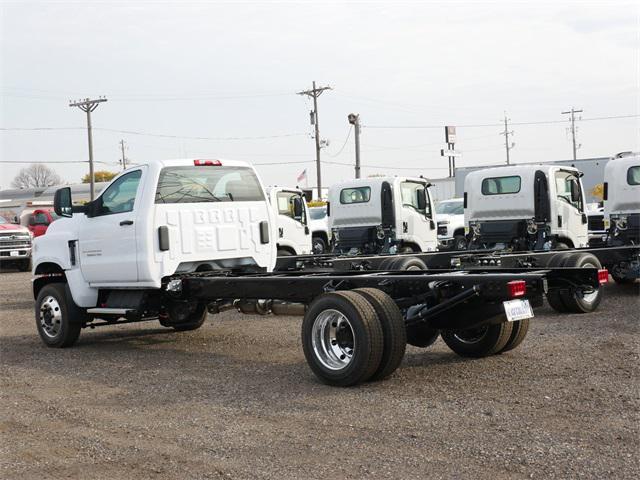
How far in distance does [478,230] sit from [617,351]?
7733 millimetres

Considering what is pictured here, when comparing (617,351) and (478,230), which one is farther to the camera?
(478,230)

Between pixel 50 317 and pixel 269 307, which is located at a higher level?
pixel 269 307

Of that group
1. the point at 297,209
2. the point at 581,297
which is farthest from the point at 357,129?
the point at 581,297

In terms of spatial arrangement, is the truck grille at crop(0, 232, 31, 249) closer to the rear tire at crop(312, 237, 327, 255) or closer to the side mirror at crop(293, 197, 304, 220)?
the rear tire at crop(312, 237, 327, 255)

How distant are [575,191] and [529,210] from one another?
100cm

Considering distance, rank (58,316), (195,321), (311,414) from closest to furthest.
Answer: (311,414)
(58,316)
(195,321)

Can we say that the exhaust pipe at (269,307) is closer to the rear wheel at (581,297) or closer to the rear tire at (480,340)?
the rear tire at (480,340)

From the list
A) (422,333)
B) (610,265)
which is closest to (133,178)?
(422,333)

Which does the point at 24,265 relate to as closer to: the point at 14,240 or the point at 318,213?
the point at 14,240

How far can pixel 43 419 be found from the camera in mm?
6508

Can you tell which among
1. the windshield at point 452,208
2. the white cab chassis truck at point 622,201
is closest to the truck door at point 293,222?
the white cab chassis truck at point 622,201

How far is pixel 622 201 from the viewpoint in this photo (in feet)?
47.2

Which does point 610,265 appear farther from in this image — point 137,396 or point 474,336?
point 137,396

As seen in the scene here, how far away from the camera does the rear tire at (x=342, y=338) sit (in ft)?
22.7
